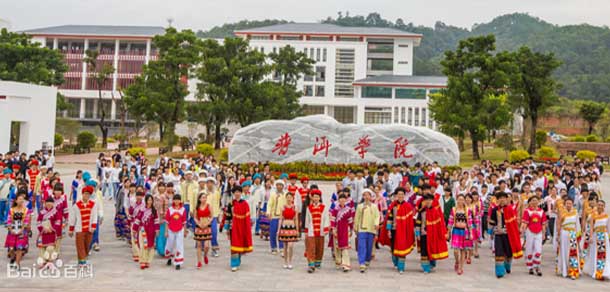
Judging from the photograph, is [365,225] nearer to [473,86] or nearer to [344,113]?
[473,86]

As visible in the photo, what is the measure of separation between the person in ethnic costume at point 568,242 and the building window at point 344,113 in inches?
1807

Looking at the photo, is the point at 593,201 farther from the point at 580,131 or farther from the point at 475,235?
the point at 580,131

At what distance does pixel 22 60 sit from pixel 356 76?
Result: 30.0 meters

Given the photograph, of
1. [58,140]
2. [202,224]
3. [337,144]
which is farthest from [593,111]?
[202,224]

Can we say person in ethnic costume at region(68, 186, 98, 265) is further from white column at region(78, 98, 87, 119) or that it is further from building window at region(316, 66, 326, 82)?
white column at region(78, 98, 87, 119)

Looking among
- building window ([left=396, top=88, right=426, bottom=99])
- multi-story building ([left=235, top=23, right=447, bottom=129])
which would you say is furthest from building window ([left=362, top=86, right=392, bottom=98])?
building window ([left=396, top=88, right=426, bottom=99])

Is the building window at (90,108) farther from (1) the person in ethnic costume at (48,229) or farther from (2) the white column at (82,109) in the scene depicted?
(1) the person in ethnic costume at (48,229)

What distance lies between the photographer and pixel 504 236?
24.9 ft

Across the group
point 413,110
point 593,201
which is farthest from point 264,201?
point 413,110

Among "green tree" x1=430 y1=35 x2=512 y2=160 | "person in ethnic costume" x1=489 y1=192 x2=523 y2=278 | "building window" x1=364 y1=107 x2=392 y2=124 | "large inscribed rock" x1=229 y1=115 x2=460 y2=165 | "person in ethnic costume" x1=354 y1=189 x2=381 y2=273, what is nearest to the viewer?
"person in ethnic costume" x1=489 y1=192 x2=523 y2=278

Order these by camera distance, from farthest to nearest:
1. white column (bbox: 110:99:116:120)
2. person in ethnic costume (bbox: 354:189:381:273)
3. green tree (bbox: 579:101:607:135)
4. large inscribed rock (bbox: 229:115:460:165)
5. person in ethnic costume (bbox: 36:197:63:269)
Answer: white column (bbox: 110:99:116:120) → green tree (bbox: 579:101:607:135) → large inscribed rock (bbox: 229:115:460:165) → person in ethnic costume (bbox: 354:189:381:273) → person in ethnic costume (bbox: 36:197:63:269)

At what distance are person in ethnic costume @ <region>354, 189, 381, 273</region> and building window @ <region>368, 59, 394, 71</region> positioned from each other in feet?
165

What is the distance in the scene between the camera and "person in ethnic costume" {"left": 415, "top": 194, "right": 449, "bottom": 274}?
25.1ft

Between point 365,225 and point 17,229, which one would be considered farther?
point 365,225
